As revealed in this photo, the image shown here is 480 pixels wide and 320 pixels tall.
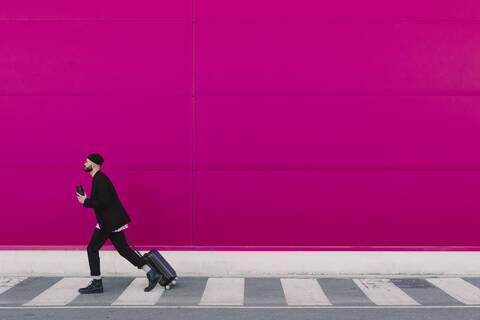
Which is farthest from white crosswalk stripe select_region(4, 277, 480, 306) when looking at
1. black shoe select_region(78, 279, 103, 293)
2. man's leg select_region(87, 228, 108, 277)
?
man's leg select_region(87, 228, 108, 277)

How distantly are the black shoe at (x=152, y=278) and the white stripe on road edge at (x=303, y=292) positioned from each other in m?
1.88

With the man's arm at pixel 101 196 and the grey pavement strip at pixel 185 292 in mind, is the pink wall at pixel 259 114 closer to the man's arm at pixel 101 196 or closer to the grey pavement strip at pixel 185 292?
the grey pavement strip at pixel 185 292

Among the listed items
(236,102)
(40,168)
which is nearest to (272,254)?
(236,102)

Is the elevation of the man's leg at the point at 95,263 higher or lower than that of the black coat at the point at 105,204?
lower

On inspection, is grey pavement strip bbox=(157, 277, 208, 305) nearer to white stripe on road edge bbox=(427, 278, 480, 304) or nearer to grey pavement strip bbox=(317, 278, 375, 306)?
grey pavement strip bbox=(317, 278, 375, 306)

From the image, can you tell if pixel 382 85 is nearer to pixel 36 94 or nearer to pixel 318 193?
pixel 318 193

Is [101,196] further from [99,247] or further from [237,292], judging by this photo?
[237,292]

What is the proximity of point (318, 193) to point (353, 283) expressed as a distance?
166 centimetres

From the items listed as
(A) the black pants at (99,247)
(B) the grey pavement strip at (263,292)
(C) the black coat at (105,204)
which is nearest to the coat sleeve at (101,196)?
(C) the black coat at (105,204)

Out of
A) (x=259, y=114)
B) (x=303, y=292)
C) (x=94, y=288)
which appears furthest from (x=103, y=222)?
→ (x=259, y=114)

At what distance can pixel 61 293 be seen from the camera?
9.05 m

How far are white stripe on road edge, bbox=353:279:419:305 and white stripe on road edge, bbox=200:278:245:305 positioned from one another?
1839 millimetres

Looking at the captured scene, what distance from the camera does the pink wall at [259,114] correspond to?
10.6 metres

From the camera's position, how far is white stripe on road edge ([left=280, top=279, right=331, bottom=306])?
8523mm
